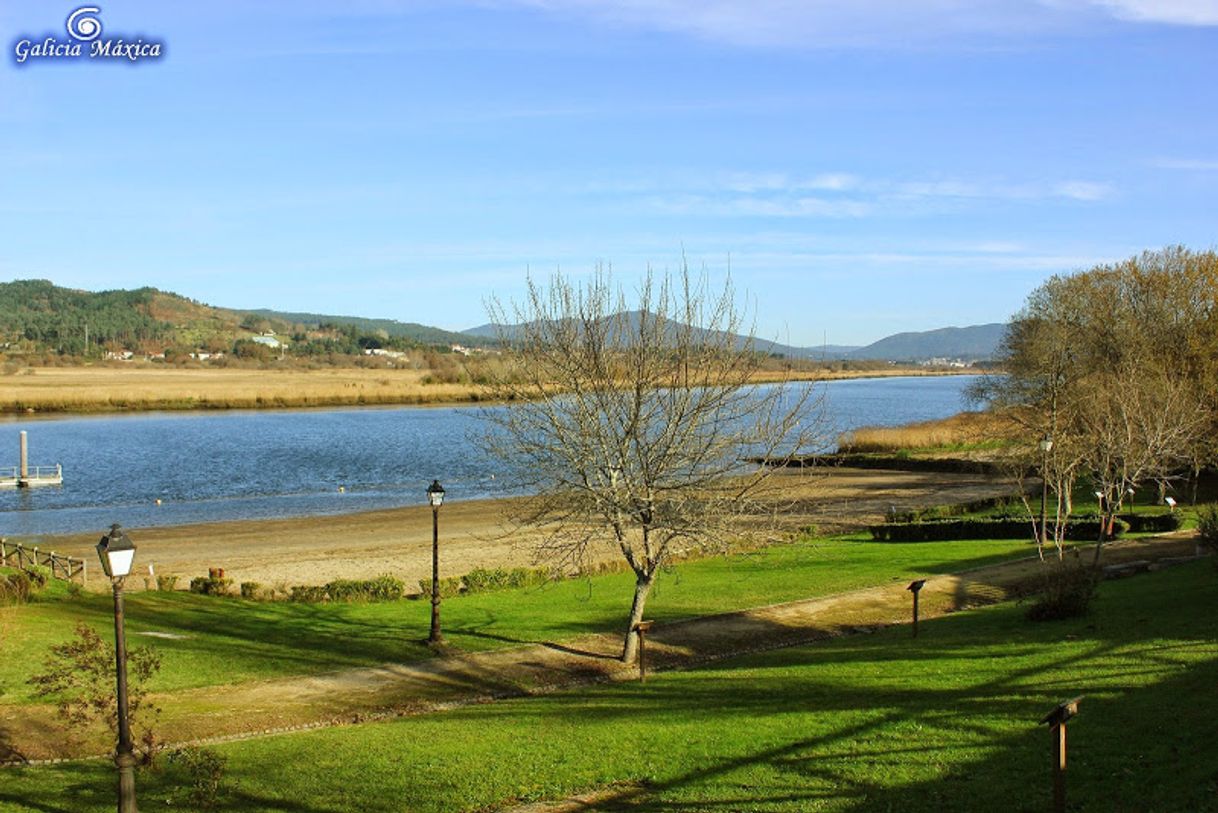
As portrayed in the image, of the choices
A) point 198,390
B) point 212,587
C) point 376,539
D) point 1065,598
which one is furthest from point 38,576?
point 198,390

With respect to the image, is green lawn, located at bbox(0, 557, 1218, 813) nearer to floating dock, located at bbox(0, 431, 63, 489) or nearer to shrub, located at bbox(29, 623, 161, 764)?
shrub, located at bbox(29, 623, 161, 764)

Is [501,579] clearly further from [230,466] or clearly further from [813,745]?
[230,466]

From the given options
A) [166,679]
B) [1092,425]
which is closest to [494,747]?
[166,679]

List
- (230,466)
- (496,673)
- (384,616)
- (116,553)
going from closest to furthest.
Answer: (116,553) → (496,673) → (384,616) → (230,466)

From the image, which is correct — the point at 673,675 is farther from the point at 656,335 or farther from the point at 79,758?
the point at 79,758

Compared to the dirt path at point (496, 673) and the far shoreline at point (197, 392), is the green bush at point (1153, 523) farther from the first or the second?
the far shoreline at point (197, 392)

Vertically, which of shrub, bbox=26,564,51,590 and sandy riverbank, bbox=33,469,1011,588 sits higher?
shrub, bbox=26,564,51,590

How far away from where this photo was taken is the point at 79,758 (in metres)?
12.9

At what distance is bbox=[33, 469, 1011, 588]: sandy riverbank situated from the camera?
3328cm

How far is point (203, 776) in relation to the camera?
11.1 meters

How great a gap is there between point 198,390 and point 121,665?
429 ft

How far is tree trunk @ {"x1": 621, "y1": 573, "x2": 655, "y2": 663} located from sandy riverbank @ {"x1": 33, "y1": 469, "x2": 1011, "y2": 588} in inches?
231

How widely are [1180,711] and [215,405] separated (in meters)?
121

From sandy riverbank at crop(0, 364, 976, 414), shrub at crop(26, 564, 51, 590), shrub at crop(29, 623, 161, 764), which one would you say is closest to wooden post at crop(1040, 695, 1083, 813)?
shrub at crop(29, 623, 161, 764)
